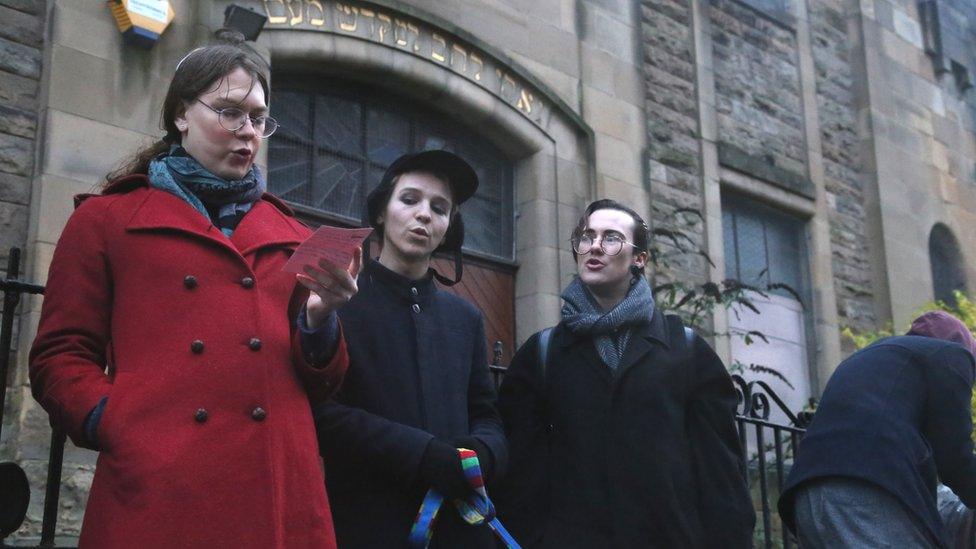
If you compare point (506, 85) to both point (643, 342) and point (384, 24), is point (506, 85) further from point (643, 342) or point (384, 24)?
point (643, 342)

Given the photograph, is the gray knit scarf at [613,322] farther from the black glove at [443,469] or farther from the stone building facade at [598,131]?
the stone building facade at [598,131]

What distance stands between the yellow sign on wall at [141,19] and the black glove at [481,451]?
418 cm

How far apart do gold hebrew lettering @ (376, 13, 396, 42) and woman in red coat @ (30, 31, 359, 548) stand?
4.96 m

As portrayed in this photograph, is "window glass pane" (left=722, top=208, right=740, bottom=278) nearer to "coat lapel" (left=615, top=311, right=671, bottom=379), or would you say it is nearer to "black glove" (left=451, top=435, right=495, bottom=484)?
"coat lapel" (left=615, top=311, right=671, bottom=379)

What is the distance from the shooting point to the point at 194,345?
Result: 243cm

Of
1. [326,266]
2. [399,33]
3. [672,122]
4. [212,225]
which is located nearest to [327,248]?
[326,266]

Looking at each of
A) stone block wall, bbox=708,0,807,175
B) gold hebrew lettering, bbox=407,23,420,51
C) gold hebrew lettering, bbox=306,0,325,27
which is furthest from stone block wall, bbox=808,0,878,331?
gold hebrew lettering, bbox=306,0,325,27

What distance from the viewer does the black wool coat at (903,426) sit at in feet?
12.0

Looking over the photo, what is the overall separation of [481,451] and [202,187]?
1.10 metres

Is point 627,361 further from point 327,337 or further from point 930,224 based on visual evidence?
point 930,224

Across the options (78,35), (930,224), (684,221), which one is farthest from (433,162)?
(930,224)

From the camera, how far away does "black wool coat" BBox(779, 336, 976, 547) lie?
12.0ft

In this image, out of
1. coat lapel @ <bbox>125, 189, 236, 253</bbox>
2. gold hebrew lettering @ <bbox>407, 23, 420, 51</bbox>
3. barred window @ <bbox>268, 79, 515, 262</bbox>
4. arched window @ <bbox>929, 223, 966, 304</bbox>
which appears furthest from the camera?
arched window @ <bbox>929, 223, 966, 304</bbox>

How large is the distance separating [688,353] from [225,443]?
1.87 metres
